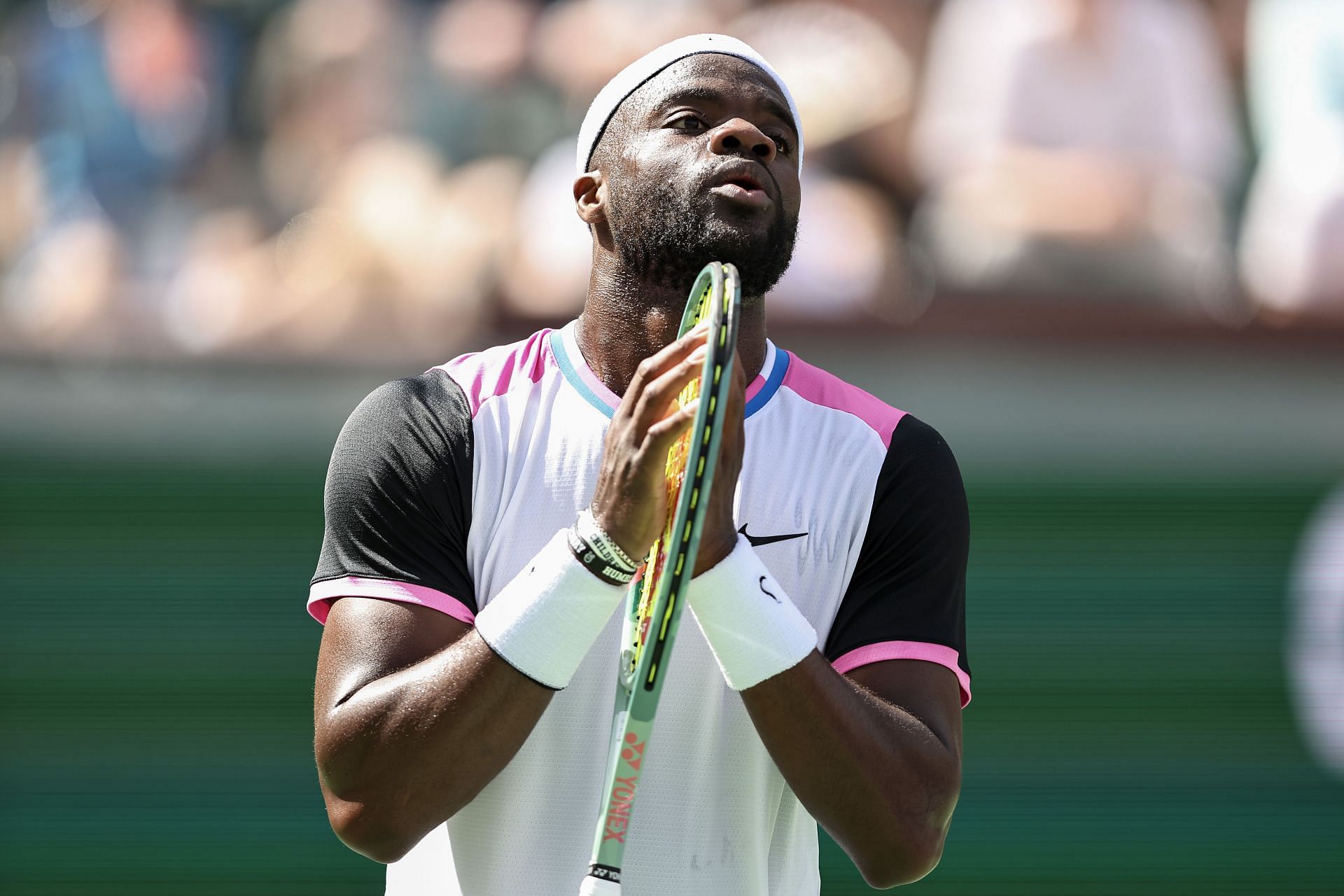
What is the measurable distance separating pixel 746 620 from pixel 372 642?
2.24 feet

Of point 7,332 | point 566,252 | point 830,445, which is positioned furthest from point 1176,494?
point 7,332

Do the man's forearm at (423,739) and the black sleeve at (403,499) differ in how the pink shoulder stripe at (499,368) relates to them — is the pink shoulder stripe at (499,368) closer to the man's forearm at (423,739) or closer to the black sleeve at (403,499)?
the black sleeve at (403,499)

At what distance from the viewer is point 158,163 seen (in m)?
8.35

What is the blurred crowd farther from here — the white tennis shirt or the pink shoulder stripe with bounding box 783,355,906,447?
the white tennis shirt

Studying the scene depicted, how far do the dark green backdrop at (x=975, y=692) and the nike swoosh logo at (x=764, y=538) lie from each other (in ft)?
11.3

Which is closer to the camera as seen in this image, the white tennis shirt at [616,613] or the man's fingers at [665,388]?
the man's fingers at [665,388]

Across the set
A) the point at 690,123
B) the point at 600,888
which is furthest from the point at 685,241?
the point at 600,888

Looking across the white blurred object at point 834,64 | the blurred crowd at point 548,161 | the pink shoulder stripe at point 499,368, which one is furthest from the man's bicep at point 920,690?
the white blurred object at point 834,64

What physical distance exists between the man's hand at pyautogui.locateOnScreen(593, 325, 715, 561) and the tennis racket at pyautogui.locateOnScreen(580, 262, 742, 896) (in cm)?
4

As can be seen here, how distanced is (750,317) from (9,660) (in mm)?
4365

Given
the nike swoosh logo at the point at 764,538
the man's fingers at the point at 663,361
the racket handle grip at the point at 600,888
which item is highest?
the man's fingers at the point at 663,361

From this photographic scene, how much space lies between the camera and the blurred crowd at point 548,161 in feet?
23.4

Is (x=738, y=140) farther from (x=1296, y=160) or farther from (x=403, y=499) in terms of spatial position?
(x=1296, y=160)

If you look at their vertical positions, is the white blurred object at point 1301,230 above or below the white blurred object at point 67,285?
above
